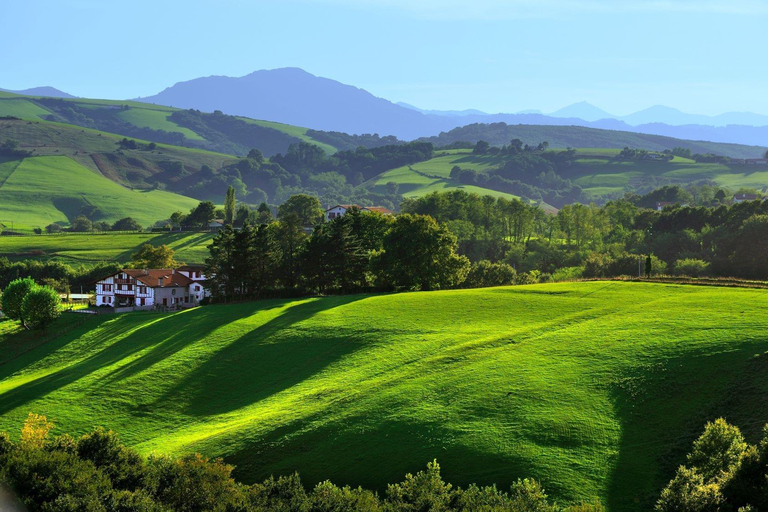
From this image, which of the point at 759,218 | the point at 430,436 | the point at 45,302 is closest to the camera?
the point at 430,436

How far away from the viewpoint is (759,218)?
418ft

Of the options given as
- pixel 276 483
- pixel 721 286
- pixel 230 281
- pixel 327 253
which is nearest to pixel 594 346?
pixel 721 286

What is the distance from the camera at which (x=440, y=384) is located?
5897 cm

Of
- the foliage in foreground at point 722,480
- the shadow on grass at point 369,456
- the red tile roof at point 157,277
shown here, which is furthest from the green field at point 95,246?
the foliage in foreground at point 722,480

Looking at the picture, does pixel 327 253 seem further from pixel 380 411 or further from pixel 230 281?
pixel 380 411

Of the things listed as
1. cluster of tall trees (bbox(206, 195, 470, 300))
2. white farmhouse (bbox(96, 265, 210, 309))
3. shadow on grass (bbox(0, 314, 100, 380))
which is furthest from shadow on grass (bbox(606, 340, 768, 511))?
white farmhouse (bbox(96, 265, 210, 309))

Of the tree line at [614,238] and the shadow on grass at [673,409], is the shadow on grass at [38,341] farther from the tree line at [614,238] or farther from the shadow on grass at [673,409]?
the shadow on grass at [673,409]

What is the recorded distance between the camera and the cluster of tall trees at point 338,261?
345 feet

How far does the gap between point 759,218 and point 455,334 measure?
271ft

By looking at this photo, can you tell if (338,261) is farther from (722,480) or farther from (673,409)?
(722,480)

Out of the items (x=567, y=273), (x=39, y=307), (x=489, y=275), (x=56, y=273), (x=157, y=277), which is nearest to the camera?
(x=39, y=307)

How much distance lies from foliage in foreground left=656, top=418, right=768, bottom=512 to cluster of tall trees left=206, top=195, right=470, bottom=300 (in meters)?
65.3

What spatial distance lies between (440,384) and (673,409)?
18.0 metres

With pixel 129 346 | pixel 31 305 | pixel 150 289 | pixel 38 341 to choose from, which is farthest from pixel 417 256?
pixel 31 305
